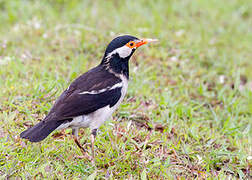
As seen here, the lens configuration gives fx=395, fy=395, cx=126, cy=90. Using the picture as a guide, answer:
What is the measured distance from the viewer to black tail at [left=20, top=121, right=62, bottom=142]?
4184mm

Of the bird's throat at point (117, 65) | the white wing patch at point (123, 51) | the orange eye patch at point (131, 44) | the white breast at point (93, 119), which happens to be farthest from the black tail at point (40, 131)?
the orange eye patch at point (131, 44)

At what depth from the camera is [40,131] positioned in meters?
4.25

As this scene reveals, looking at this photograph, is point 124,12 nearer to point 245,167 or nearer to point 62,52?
point 62,52

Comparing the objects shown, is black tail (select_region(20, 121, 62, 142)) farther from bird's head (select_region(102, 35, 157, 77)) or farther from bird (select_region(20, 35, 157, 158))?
bird's head (select_region(102, 35, 157, 77))

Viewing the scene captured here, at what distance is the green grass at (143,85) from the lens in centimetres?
466

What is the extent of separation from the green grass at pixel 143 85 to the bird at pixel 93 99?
0.38m

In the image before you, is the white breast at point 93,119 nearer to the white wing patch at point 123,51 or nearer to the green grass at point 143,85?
the green grass at point 143,85

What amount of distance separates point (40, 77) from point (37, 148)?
6.29 feet

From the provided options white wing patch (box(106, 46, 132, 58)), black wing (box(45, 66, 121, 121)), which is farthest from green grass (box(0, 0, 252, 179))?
white wing patch (box(106, 46, 132, 58))

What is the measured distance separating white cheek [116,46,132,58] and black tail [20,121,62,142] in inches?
46.4

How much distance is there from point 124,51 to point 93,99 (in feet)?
2.57

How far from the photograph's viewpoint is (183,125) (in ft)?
18.7

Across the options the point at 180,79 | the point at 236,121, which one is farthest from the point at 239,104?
the point at 180,79

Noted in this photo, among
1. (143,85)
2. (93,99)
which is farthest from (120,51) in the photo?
(143,85)
